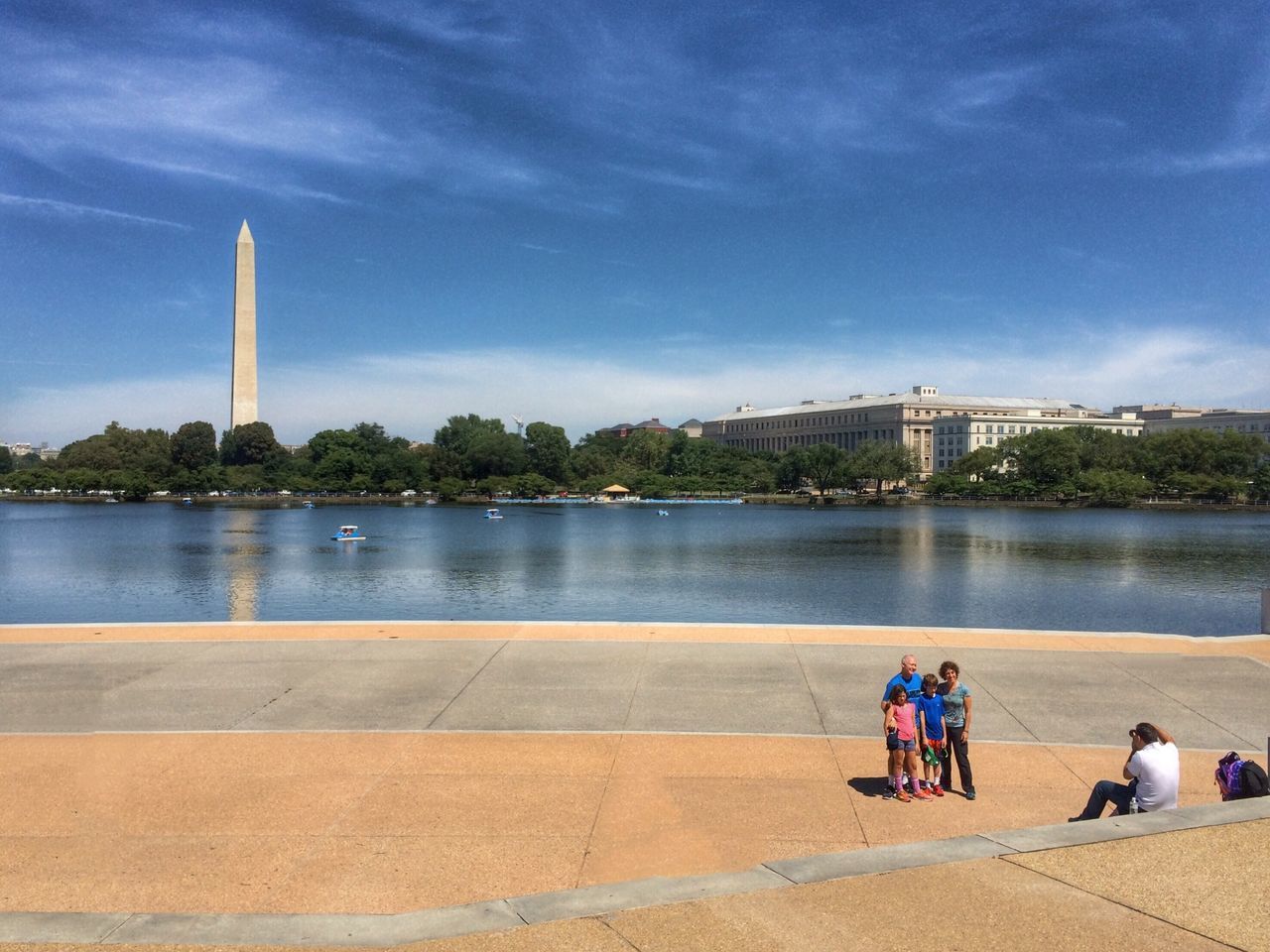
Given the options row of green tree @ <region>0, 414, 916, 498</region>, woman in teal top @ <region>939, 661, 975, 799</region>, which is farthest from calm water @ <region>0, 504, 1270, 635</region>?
row of green tree @ <region>0, 414, 916, 498</region>

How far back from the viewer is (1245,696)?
631 inches

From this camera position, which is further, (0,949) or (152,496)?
(152,496)

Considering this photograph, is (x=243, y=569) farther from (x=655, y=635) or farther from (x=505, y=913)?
(x=505, y=913)

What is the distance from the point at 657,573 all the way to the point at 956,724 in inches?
1766

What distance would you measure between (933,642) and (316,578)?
1617 inches

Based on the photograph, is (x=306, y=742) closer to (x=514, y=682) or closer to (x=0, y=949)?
(x=514, y=682)

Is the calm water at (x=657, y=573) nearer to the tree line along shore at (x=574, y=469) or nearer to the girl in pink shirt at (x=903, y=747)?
the girl in pink shirt at (x=903, y=747)

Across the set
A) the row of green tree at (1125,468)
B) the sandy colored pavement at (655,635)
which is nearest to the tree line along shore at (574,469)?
Result: the row of green tree at (1125,468)

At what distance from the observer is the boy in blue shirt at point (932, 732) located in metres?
11.7

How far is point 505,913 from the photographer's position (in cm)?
737

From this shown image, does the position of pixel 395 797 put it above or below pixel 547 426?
below

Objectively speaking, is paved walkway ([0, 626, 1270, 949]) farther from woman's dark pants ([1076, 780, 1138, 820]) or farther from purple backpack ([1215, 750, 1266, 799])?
purple backpack ([1215, 750, 1266, 799])

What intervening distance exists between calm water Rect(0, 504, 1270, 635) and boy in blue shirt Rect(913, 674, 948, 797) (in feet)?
77.0

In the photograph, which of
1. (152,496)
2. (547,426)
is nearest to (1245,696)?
(547,426)
